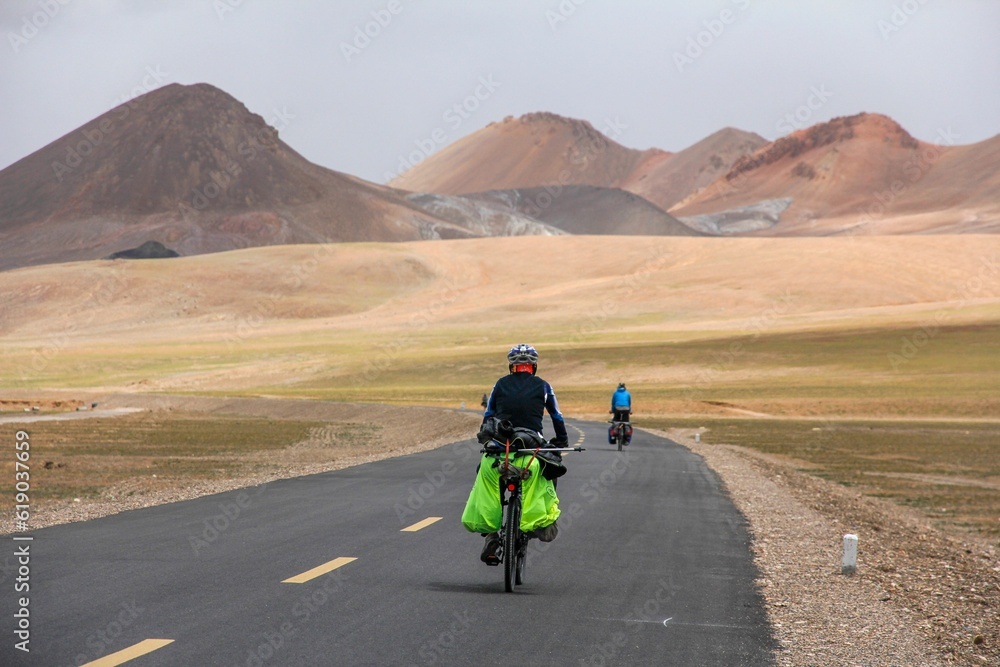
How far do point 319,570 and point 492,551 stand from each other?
1.81 m

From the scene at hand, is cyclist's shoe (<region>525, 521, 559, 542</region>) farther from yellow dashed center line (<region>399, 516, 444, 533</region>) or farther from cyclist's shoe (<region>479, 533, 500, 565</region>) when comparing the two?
yellow dashed center line (<region>399, 516, 444, 533</region>)

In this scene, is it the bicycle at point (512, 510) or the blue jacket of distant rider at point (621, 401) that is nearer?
the bicycle at point (512, 510)

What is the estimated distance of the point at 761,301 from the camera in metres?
148

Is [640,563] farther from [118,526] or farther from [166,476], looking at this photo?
[166,476]

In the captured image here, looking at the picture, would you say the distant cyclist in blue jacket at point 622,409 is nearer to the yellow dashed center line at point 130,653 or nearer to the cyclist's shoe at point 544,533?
the cyclist's shoe at point 544,533

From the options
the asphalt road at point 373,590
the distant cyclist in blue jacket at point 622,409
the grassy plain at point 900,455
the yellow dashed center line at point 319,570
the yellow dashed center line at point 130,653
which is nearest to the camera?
the yellow dashed center line at point 130,653

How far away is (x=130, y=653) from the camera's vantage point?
8.01 m

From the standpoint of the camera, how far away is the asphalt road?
336 inches

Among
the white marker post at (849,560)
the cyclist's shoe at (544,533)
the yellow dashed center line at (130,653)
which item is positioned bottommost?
the white marker post at (849,560)

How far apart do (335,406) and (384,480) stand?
3926 cm

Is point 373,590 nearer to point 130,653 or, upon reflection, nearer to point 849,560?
point 130,653

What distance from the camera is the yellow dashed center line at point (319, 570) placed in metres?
11.2

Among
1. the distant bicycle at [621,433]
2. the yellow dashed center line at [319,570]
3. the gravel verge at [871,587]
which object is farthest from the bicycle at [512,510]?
the distant bicycle at [621,433]

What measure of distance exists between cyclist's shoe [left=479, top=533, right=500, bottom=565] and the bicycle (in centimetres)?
6
